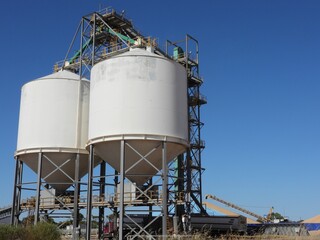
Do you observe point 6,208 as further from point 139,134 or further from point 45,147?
point 139,134

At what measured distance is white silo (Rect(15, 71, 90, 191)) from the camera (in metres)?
31.8

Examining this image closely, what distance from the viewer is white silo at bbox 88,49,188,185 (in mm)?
26906

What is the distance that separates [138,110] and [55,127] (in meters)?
8.12

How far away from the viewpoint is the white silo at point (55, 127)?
31.8m

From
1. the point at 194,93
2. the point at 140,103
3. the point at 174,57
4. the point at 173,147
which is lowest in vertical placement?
the point at 173,147

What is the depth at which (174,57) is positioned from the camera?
42031 mm

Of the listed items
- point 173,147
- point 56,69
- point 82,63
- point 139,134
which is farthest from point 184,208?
point 56,69

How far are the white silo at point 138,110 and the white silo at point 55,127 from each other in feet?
12.7

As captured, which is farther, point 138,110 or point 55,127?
point 55,127

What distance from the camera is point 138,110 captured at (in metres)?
27.0

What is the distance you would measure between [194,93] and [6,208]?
2852 centimetres

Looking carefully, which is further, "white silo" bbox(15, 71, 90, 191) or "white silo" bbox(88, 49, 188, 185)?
"white silo" bbox(15, 71, 90, 191)

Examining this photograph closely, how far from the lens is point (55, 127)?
32.0 m

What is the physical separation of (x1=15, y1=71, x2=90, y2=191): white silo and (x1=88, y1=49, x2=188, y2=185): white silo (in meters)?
3.87
